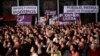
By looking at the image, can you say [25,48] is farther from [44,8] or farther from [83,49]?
[44,8]

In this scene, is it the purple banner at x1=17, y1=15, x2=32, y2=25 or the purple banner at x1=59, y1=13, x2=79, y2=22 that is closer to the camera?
the purple banner at x1=59, y1=13, x2=79, y2=22

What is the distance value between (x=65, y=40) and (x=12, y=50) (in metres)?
2.82

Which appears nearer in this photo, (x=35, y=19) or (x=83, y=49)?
(x=83, y=49)

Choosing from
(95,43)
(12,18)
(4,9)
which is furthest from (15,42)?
(4,9)

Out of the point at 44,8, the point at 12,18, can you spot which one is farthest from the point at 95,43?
the point at 44,8

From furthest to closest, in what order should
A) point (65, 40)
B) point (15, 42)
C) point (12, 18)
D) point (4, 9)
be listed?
1. point (4, 9)
2. point (12, 18)
3. point (65, 40)
4. point (15, 42)

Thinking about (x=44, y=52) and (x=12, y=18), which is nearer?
(x=44, y=52)

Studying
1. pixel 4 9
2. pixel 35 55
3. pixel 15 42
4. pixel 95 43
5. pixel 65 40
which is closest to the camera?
pixel 35 55

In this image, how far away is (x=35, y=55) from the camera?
1362 centimetres

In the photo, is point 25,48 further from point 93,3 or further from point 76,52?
point 93,3

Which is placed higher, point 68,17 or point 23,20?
point 68,17

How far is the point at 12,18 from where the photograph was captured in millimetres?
36250

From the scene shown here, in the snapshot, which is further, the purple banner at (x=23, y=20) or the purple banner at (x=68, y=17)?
the purple banner at (x=23, y=20)

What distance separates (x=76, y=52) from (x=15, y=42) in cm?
260
